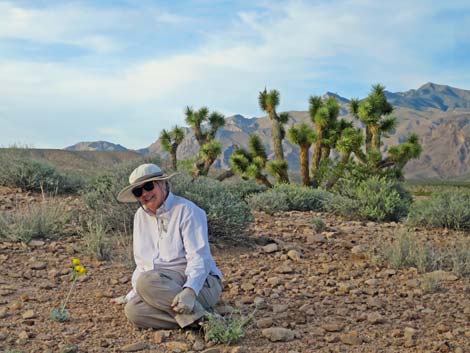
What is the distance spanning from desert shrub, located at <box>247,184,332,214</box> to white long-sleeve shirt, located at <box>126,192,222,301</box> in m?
5.86

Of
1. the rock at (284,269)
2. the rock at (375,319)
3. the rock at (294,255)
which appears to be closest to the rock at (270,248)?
the rock at (294,255)

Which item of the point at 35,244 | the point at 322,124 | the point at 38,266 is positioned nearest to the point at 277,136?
the point at 322,124

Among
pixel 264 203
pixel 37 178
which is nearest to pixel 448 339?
pixel 264 203

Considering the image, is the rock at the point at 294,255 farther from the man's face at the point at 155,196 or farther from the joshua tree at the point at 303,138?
the joshua tree at the point at 303,138

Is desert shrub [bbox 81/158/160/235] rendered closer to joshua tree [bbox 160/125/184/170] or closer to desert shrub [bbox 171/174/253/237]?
desert shrub [bbox 171/174/253/237]

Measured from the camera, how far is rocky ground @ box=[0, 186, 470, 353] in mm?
4680

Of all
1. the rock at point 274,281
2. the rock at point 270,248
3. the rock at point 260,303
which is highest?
the rock at point 270,248

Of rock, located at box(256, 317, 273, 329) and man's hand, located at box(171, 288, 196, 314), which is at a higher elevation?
man's hand, located at box(171, 288, 196, 314)

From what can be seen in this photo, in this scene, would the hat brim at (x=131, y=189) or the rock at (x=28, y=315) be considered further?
the rock at (x=28, y=315)

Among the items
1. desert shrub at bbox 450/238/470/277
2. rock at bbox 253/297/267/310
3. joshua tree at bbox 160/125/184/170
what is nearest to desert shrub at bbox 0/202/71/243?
rock at bbox 253/297/267/310

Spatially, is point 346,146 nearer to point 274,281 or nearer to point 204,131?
point 204,131

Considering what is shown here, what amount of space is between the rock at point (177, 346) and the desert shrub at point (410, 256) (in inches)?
125

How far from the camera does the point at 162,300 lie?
4754mm

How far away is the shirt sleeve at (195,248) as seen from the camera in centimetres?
467
